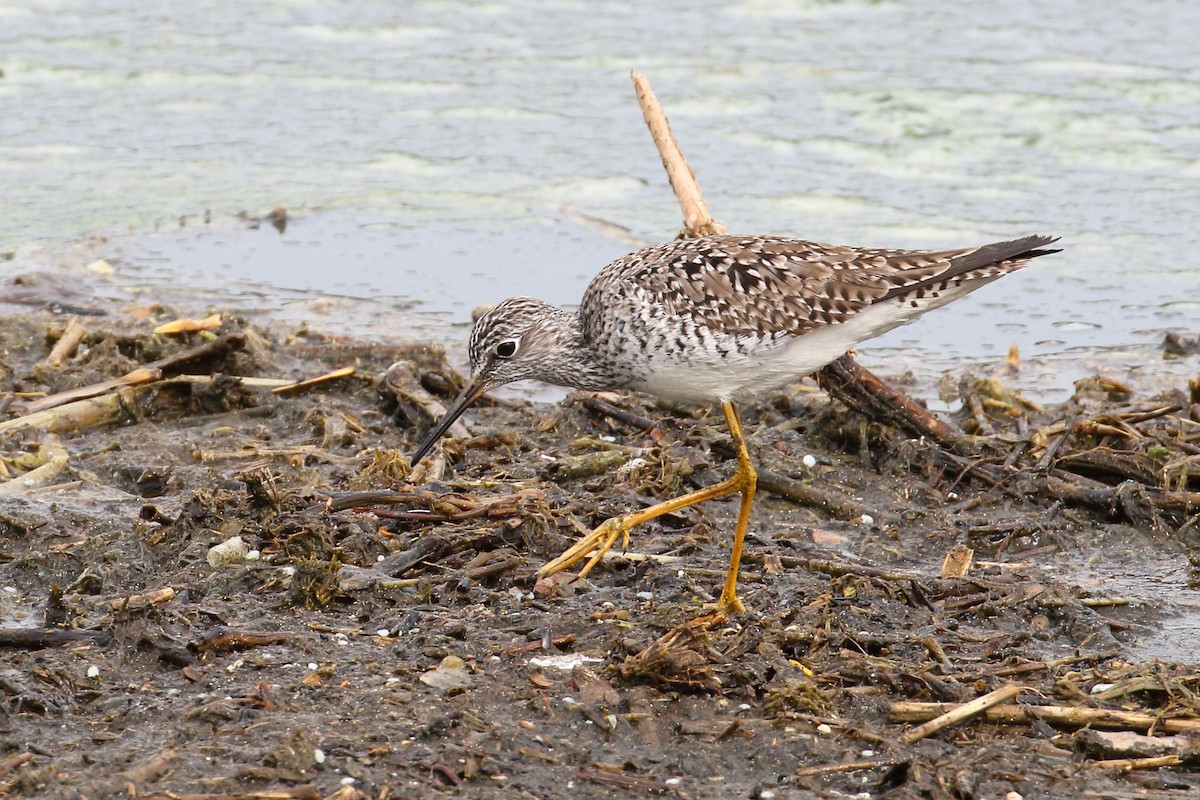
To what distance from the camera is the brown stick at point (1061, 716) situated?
484 centimetres

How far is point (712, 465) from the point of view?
7246 millimetres

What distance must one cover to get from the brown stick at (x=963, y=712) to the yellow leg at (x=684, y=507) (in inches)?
40.8

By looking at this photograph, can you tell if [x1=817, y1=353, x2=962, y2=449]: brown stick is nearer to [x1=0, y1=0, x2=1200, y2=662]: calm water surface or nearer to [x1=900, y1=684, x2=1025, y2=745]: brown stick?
[x1=0, y1=0, x2=1200, y2=662]: calm water surface

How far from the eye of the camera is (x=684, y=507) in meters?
6.70

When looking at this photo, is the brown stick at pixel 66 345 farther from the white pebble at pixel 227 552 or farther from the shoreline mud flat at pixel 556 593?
the white pebble at pixel 227 552

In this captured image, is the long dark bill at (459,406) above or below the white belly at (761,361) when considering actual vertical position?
below

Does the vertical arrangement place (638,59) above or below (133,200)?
above

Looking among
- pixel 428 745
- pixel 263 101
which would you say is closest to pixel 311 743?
pixel 428 745

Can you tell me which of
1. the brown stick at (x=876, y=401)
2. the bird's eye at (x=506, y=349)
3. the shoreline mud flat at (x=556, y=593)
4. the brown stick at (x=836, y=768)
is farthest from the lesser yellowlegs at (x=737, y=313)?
the brown stick at (x=836, y=768)

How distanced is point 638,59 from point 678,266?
9537 millimetres

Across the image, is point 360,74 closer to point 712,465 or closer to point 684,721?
point 712,465

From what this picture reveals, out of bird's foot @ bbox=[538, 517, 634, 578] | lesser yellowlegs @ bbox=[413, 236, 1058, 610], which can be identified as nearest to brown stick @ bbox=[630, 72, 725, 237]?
lesser yellowlegs @ bbox=[413, 236, 1058, 610]

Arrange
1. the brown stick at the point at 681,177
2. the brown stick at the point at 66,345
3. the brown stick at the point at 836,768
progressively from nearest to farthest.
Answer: the brown stick at the point at 836,768 → the brown stick at the point at 681,177 → the brown stick at the point at 66,345

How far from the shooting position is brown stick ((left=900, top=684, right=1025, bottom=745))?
4.77 meters
